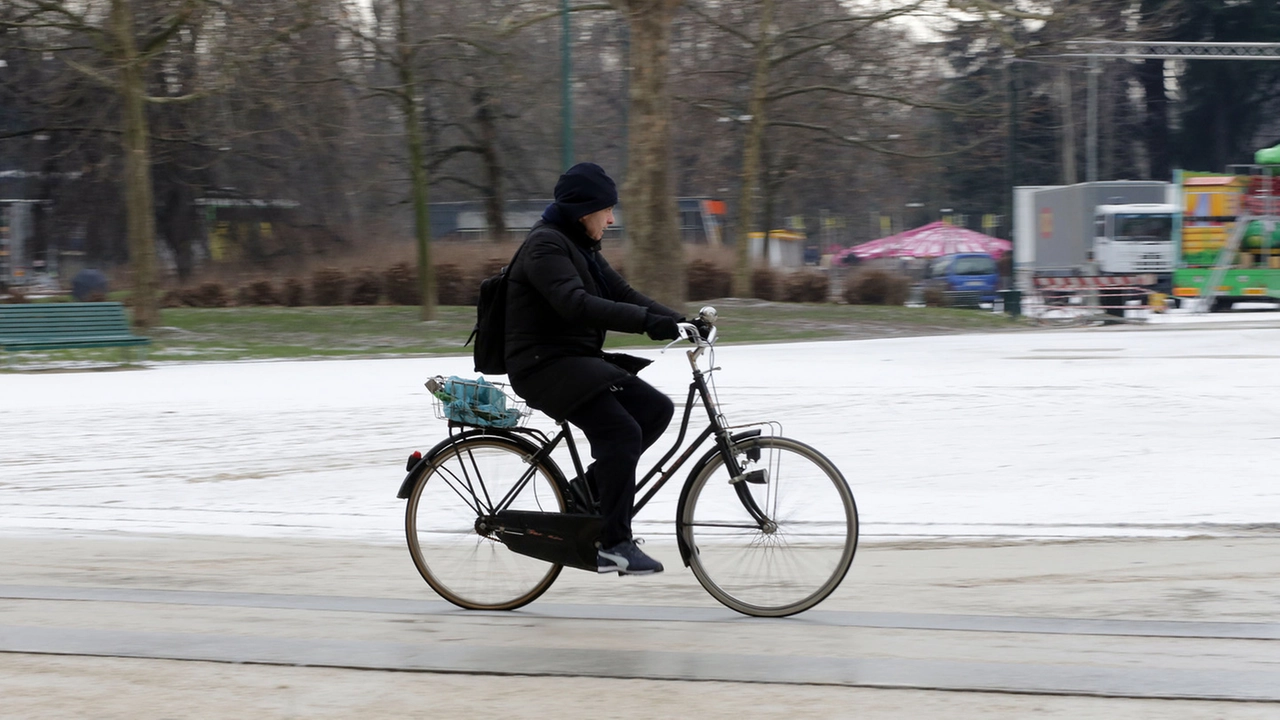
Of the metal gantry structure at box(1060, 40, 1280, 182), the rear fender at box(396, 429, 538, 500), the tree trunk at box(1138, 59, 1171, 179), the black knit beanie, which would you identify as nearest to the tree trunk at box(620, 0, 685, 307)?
the metal gantry structure at box(1060, 40, 1280, 182)

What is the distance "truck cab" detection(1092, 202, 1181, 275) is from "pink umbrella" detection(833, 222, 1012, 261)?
3235 millimetres

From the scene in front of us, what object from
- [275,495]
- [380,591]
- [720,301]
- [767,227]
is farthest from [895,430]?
[767,227]

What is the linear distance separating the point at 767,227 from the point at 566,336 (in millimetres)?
30767

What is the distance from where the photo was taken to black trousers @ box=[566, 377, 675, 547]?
207 inches

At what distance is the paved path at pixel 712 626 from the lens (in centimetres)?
453

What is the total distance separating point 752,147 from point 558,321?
2543 centimetres

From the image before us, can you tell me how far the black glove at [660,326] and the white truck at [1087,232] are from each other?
33.3 metres

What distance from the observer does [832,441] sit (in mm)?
10188

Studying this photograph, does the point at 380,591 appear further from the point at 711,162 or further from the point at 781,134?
the point at 711,162

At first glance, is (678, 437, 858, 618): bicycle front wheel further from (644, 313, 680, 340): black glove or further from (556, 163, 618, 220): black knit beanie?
(556, 163, 618, 220): black knit beanie

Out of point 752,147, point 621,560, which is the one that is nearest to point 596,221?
point 621,560

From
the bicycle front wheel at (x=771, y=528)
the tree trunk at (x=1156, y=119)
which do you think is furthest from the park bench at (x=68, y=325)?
the tree trunk at (x=1156, y=119)

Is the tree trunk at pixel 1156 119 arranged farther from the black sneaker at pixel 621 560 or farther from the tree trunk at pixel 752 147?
the black sneaker at pixel 621 560

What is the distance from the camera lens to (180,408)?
12797mm
